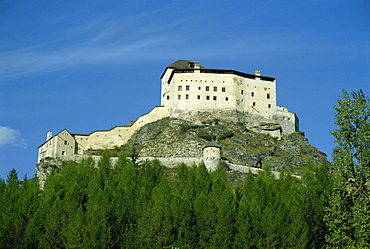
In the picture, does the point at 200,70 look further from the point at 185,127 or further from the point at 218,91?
the point at 185,127

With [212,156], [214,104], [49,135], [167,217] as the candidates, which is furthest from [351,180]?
[49,135]

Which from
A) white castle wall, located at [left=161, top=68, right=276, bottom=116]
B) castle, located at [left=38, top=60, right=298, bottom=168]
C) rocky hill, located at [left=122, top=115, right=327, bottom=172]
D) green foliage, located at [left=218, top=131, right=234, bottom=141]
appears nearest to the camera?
rocky hill, located at [left=122, top=115, right=327, bottom=172]

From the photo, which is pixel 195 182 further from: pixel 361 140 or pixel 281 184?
pixel 361 140

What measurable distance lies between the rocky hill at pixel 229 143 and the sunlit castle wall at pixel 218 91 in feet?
10.5

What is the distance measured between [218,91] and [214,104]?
2.39 metres

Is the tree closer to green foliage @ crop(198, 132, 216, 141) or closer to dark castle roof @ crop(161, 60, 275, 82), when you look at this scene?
green foliage @ crop(198, 132, 216, 141)

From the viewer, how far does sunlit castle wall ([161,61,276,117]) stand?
90.7 meters

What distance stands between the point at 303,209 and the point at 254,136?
4080 centimetres

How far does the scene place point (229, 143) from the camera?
82.2 metres

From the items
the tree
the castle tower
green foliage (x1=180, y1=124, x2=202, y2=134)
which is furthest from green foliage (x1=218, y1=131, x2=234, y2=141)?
the tree

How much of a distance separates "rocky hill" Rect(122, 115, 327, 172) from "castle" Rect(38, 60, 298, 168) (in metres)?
1.62

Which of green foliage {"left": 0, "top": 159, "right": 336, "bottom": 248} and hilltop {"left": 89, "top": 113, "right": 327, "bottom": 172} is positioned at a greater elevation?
hilltop {"left": 89, "top": 113, "right": 327, "bottom": 172}

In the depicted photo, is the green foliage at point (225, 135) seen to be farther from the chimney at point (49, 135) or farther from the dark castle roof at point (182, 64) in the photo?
the chimney at point (49, 135)

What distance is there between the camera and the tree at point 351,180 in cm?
3394
